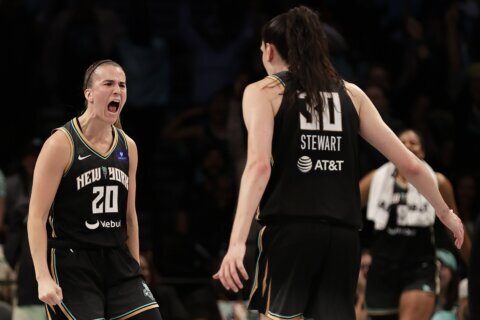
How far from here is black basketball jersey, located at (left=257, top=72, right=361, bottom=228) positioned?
5.51 meters

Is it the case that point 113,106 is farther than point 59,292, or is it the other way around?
point 113,106

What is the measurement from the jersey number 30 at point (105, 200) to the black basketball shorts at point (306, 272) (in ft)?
3.26

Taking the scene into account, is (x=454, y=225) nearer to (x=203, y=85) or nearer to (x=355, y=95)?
(x=355, y=95)

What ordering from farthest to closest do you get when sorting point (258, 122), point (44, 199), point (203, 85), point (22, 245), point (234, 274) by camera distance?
point (203, 85), point (22, 245), point (44, 199), point (258, 122), point (234, 274)

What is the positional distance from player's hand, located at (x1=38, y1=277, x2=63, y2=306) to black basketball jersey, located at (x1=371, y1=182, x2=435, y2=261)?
3697mm

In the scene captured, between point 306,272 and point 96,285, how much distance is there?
1.23m

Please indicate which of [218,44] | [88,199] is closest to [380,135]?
[88,199]

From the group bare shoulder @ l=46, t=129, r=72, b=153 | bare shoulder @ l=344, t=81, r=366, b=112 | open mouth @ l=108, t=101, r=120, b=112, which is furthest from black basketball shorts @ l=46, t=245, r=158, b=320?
bare shoulder @ l=344, t=81, r=366, b=112

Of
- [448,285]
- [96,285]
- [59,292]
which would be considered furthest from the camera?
[448,285]

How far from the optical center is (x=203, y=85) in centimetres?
1355

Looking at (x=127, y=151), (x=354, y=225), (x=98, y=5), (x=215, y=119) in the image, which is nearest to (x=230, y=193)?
(x=215, y=119)

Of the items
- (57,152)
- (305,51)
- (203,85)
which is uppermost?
(203,85)

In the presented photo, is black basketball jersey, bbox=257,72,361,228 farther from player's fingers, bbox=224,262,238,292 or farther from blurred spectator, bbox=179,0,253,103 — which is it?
blurred spectator, bbox=179,0,253,103

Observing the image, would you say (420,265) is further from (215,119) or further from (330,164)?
(215,119)
